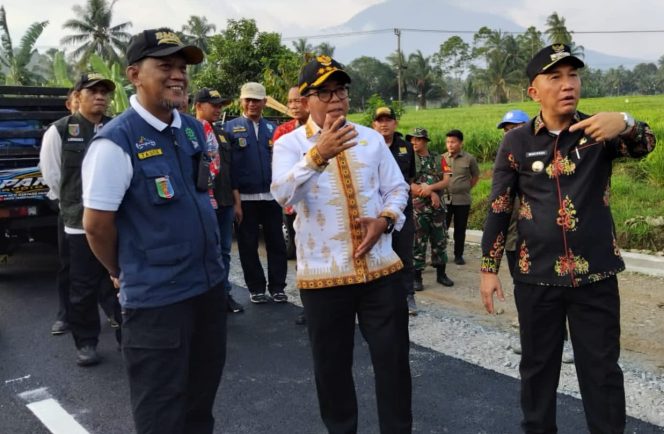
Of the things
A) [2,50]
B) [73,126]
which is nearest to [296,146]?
[73,126]

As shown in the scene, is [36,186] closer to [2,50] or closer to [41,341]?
[41,341]

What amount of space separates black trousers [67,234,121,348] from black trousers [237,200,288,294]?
1510 mm

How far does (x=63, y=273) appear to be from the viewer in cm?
473

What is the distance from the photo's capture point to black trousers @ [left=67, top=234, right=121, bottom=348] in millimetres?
4230

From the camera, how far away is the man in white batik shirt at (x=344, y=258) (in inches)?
106

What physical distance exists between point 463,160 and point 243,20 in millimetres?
10626

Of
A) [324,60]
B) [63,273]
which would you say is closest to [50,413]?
[63,273]

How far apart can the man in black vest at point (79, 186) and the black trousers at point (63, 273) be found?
207mm

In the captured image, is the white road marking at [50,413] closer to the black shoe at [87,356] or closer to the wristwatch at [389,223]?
the black shoe at [87,356]

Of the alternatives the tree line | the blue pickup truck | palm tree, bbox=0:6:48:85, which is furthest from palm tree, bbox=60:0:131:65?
the blue pickup truck

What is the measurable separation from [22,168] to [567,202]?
5520 millimetres

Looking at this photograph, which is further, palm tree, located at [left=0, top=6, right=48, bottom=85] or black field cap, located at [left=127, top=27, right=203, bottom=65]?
palm tree, located at [left=0, top=6, right=48, bottom=85]

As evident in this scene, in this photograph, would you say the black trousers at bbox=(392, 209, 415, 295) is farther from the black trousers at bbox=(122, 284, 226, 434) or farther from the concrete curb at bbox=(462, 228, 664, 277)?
the concrete curb at bbox=(462, 228, 664, 277)

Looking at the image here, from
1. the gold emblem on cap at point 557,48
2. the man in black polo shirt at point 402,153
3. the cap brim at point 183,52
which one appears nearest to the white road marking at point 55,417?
the cap brim at point 183,52
